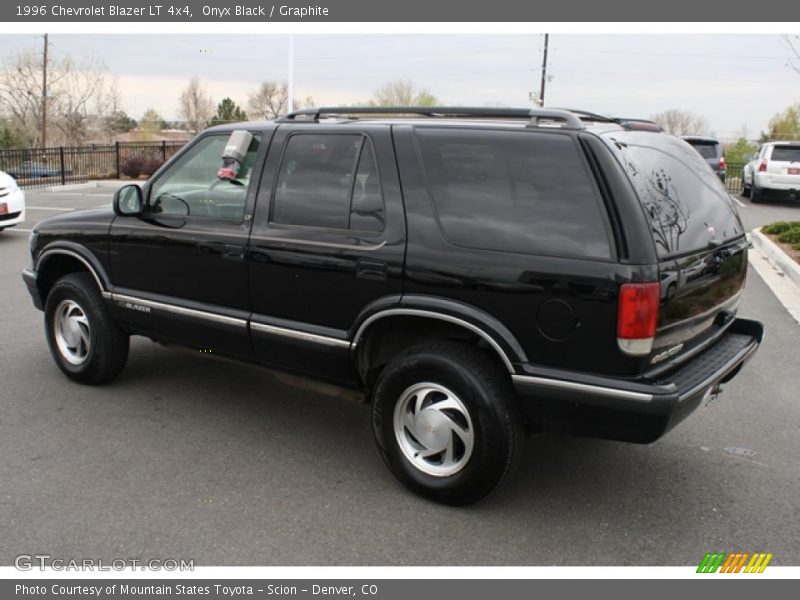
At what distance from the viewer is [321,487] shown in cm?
380

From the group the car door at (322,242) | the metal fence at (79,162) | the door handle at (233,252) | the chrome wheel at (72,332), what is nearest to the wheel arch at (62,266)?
the chrome wheel at (72,332)

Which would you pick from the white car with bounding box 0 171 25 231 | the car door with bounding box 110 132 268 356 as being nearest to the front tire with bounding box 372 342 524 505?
the car door with bounding box 110 132 268 356

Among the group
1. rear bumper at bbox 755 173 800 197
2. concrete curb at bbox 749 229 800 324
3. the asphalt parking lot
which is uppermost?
rear bumper at bbox 755 173 800 197

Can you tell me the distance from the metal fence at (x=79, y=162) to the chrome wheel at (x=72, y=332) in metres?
20.5

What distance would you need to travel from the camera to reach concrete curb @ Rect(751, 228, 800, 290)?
30.2 ft

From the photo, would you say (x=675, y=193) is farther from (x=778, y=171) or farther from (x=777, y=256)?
(x=778, y=171)

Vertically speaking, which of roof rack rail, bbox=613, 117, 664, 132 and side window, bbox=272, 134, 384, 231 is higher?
roof rack rail, bbox=613, 117, 664, 132

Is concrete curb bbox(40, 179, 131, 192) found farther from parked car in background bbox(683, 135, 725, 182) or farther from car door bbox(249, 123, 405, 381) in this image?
car door bbox(249, 123, 405, 381)

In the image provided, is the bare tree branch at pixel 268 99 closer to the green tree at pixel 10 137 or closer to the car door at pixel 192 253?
the green tree at pixel 10 137

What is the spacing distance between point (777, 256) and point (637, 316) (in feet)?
28.0

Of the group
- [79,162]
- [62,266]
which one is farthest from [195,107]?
[62,266]

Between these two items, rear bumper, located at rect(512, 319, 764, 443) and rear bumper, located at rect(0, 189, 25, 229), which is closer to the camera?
rear bumper, located at rect(512, 319, 764, 443)

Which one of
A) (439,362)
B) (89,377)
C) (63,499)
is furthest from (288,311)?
(89,377)

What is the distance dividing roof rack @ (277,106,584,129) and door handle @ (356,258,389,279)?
2.97 feet
